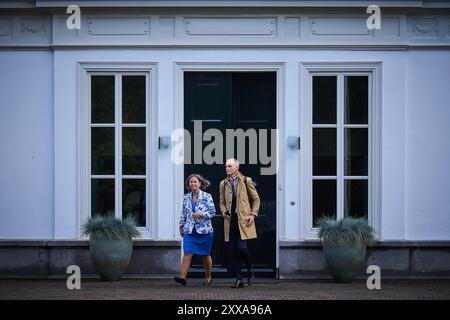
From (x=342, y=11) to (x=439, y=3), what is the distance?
1.49 metres

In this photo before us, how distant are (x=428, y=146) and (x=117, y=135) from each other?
15.9 ft

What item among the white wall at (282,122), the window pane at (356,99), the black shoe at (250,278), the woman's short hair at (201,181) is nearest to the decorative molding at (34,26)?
the white wall at (282,122)

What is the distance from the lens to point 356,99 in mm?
16422

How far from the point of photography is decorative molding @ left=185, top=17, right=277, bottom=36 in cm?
1631

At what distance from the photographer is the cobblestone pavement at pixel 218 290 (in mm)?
13625

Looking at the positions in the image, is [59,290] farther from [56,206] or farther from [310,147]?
[310,147]

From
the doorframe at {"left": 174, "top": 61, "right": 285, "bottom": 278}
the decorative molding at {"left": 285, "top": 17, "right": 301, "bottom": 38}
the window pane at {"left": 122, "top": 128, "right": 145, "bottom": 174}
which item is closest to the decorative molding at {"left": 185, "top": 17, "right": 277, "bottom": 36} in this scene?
the decorative molding at {"left": 285, "top": 17, "right": 301, "bottom": 38}

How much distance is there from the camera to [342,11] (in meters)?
16.3

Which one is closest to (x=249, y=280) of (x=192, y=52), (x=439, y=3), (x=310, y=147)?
(x=310, y=147)

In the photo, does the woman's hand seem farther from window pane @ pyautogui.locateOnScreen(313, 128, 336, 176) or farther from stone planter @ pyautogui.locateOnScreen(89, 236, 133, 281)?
window pane @ pyautogui.locateOnScreen(313, 128, 336, 176)

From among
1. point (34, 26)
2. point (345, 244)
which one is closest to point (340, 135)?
point (345, 244)

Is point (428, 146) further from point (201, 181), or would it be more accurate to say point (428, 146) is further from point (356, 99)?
point (201, 181)

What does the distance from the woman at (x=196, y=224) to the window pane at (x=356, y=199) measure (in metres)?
2.42

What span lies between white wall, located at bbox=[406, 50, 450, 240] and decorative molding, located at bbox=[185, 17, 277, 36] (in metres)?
2.27
